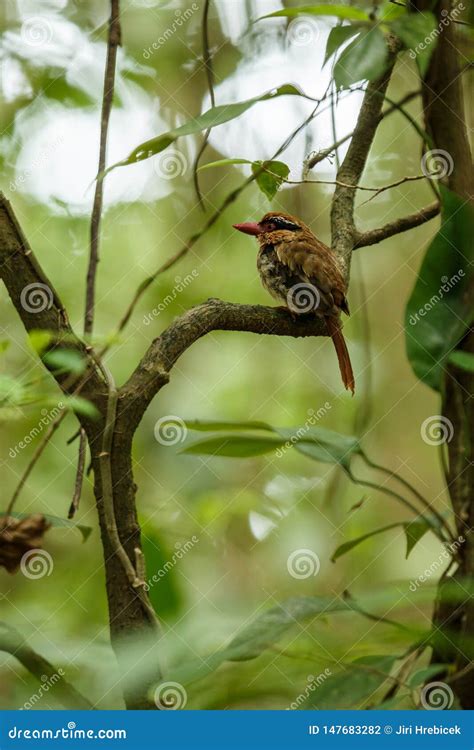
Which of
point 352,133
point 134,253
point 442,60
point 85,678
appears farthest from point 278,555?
point 442,60

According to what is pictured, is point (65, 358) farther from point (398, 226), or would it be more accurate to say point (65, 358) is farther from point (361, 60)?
point (398, 226)

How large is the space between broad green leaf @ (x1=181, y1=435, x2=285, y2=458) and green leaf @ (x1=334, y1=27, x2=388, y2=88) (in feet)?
1.85

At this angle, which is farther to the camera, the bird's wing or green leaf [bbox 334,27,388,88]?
the bird's wing

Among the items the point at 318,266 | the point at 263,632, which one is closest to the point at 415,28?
the point at 318,266

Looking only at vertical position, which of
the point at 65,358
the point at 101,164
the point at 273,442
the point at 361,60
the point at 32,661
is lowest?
the point at 32,661

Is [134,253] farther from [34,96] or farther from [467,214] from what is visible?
[467,214]

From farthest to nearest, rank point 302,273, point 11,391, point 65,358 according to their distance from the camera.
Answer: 1. point 302,273
2. point 65,358
3. point 11,391

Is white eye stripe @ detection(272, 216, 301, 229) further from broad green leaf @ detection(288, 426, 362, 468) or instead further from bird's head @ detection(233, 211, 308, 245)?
broad green leaf @ detection(288, 426, 362, 468)

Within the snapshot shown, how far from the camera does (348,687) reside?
1.08m

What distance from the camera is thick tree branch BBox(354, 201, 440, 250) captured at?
1.58m

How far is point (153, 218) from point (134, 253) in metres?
0.15

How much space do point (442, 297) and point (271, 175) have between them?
1.26ft

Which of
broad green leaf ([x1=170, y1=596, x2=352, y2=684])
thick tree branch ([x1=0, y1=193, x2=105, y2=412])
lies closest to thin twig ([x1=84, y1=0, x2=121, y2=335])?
thick tree branch ([x1=0, y1=193, x2=105, y2=412])

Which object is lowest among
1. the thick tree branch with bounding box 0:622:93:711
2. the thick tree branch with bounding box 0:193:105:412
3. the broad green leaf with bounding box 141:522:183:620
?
the thick tree branch with bounding box 0:622:93:711
